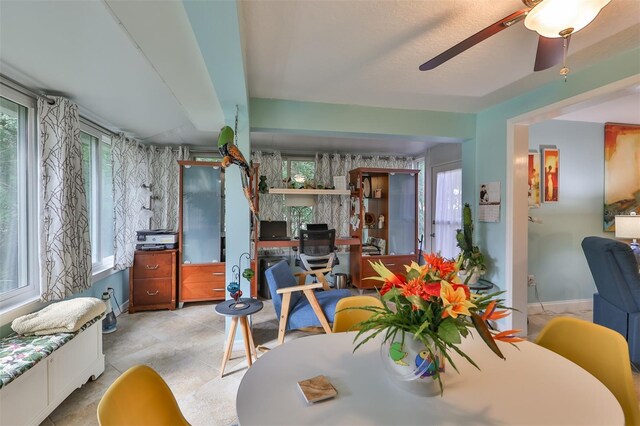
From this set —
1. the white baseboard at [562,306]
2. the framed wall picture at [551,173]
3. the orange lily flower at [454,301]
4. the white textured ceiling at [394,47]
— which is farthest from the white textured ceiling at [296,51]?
the white baseboard at [562,306]

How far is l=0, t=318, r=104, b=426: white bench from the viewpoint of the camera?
4.92ft

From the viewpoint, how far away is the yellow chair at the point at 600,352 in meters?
1.14

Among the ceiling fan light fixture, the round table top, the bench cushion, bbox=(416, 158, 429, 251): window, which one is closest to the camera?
the ceiling fan light fixture

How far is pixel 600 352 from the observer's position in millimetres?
1253

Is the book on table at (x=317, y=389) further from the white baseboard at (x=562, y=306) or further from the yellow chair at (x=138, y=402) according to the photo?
the white baseboard at (x=562, y=306)

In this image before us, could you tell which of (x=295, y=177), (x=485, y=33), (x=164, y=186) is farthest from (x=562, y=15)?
(x=164, y=186)

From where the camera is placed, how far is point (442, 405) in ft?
3.01

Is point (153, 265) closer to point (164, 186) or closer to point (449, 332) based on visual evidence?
point (164, 186)

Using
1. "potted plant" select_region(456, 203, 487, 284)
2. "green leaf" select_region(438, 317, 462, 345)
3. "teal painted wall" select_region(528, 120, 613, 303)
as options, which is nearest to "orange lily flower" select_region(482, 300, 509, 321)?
"green leaf" select_region(438, 317, 462, 345)

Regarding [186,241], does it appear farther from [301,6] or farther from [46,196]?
[301,6]

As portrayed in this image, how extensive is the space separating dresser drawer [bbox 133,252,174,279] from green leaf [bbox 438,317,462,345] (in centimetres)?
364

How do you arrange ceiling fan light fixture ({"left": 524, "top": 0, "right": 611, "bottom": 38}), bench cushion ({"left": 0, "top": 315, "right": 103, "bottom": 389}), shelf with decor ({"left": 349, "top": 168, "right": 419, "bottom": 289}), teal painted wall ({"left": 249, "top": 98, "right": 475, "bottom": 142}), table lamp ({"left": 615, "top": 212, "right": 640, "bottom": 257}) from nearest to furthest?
ceiling fan light fixture ({"left": 524, "top": 0, "right": 611, "bottom": 38}) → bench cushion ({"left": 0, "top": 315, "right": 103, "bottom": 389}) → teal painted wall ({"left": 249, "top": 98, "right": 475, "bottom": 142}) → table lamp ({"left": 615, "top": 212, "right": 640, "bottom": 257}) → shelf with decor ({"left": 349, "top": 168, "right": 419, "bottom": 289})

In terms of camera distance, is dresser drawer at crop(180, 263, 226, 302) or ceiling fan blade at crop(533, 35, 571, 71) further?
dresser drawer at crop(180, 263, 226, 302)

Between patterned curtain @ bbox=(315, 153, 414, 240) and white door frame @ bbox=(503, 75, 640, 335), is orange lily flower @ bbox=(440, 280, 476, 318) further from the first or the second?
patterned curtain @ bbox=(315, 153, 414, 240)
